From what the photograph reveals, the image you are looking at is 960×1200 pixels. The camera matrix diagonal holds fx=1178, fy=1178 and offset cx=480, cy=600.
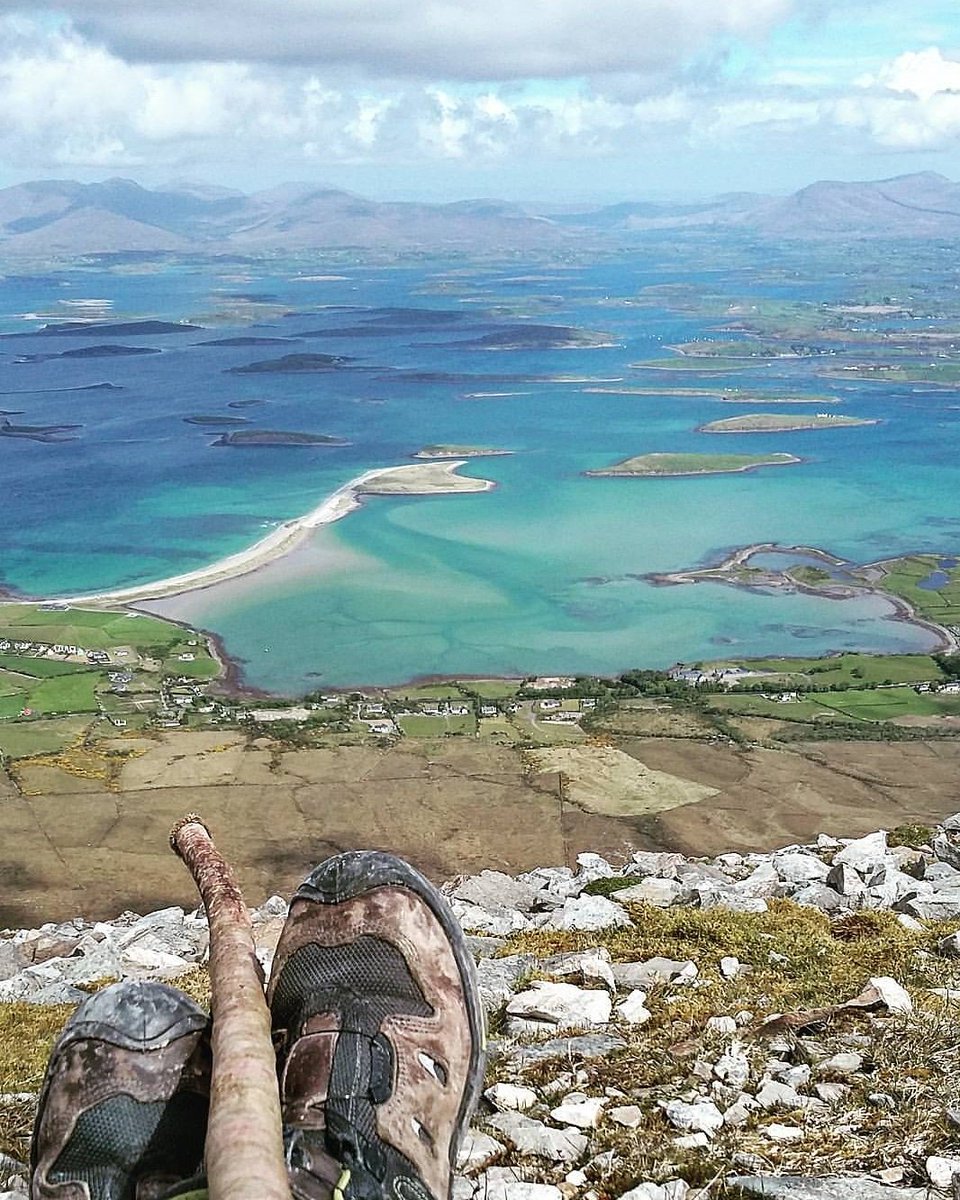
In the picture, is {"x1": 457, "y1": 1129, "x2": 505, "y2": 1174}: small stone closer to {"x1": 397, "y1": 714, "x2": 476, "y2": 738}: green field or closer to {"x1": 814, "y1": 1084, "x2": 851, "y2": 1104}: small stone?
{"x1": 814, "y1": 1084, "x2": 851, "y2": 1104}: small stone

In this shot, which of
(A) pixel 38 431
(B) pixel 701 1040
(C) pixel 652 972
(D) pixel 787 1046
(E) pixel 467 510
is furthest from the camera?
(A) pixel 38 431

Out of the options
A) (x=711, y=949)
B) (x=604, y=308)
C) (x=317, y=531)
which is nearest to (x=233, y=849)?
(x=711, y=949)

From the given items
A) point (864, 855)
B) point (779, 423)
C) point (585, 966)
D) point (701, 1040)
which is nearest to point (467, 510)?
point (779, 423)

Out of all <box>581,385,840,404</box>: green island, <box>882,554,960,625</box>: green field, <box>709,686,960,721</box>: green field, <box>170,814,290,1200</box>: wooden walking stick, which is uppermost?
<box>170,814,290,1200</box>: wooden walking stick

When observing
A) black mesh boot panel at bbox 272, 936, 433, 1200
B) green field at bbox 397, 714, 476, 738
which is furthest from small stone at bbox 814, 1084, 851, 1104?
green field at bbox 397, 714, 476, 738

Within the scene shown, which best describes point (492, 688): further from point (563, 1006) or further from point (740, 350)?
point (740, 350)

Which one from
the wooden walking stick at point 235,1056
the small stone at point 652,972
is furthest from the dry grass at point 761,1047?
the wooden walking stick at point 235,1056

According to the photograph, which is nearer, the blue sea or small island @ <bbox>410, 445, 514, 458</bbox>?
the blue sea
